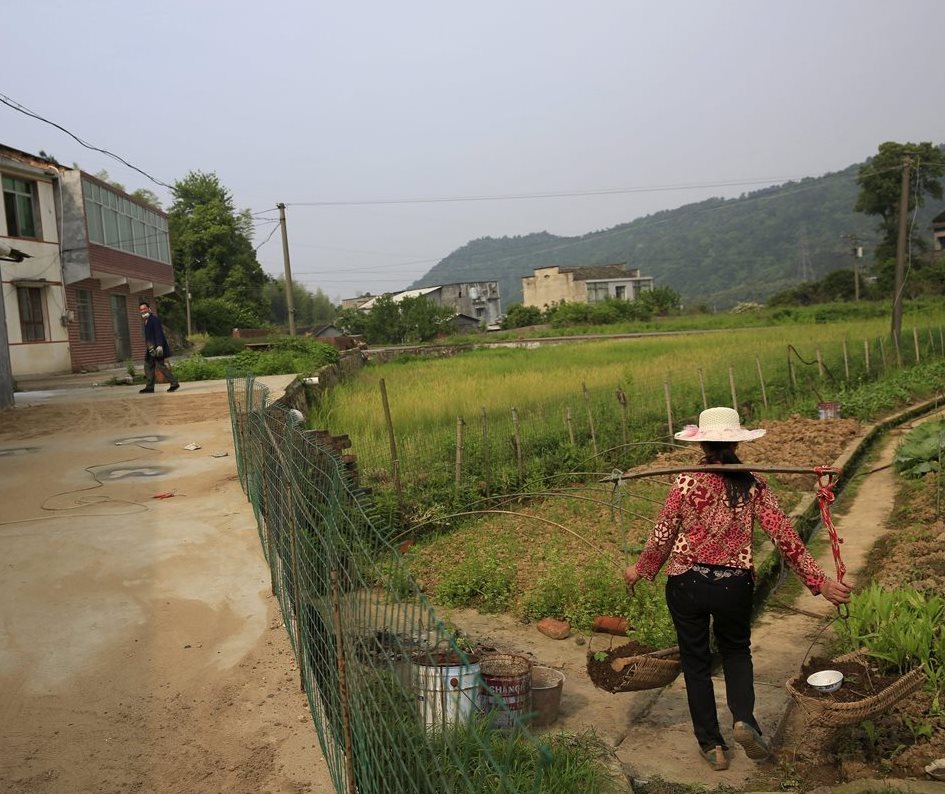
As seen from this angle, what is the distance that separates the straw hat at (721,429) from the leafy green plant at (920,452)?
611cm

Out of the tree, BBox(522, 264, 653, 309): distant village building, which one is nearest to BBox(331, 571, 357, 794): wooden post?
the tree

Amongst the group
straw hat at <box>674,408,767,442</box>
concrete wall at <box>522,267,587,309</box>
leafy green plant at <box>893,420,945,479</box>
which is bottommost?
leafy green plant at <box>893,420,945,479</box>

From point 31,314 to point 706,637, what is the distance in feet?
67.4

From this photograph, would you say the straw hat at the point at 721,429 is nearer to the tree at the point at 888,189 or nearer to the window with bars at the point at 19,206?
the window with bars at the point at 19,206

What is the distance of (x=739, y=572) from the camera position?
12.4 feet

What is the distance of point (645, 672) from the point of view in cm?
412

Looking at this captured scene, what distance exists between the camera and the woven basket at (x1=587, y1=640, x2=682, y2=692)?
13.5 feet

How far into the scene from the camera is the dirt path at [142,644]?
375 centimetres

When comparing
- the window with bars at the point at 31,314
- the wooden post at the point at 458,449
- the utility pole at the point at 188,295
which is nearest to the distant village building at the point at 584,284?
the utility pole at the point at 188,295

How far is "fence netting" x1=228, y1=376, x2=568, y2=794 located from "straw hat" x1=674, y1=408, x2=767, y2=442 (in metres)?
1.42

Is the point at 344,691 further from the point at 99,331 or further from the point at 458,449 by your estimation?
the point at 99,331

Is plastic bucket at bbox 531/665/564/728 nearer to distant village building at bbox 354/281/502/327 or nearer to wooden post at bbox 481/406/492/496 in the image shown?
wooden post at bbox 481/406/492/496

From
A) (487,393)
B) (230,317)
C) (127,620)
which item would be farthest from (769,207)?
Result: (127,620)

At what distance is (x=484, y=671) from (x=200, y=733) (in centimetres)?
135
